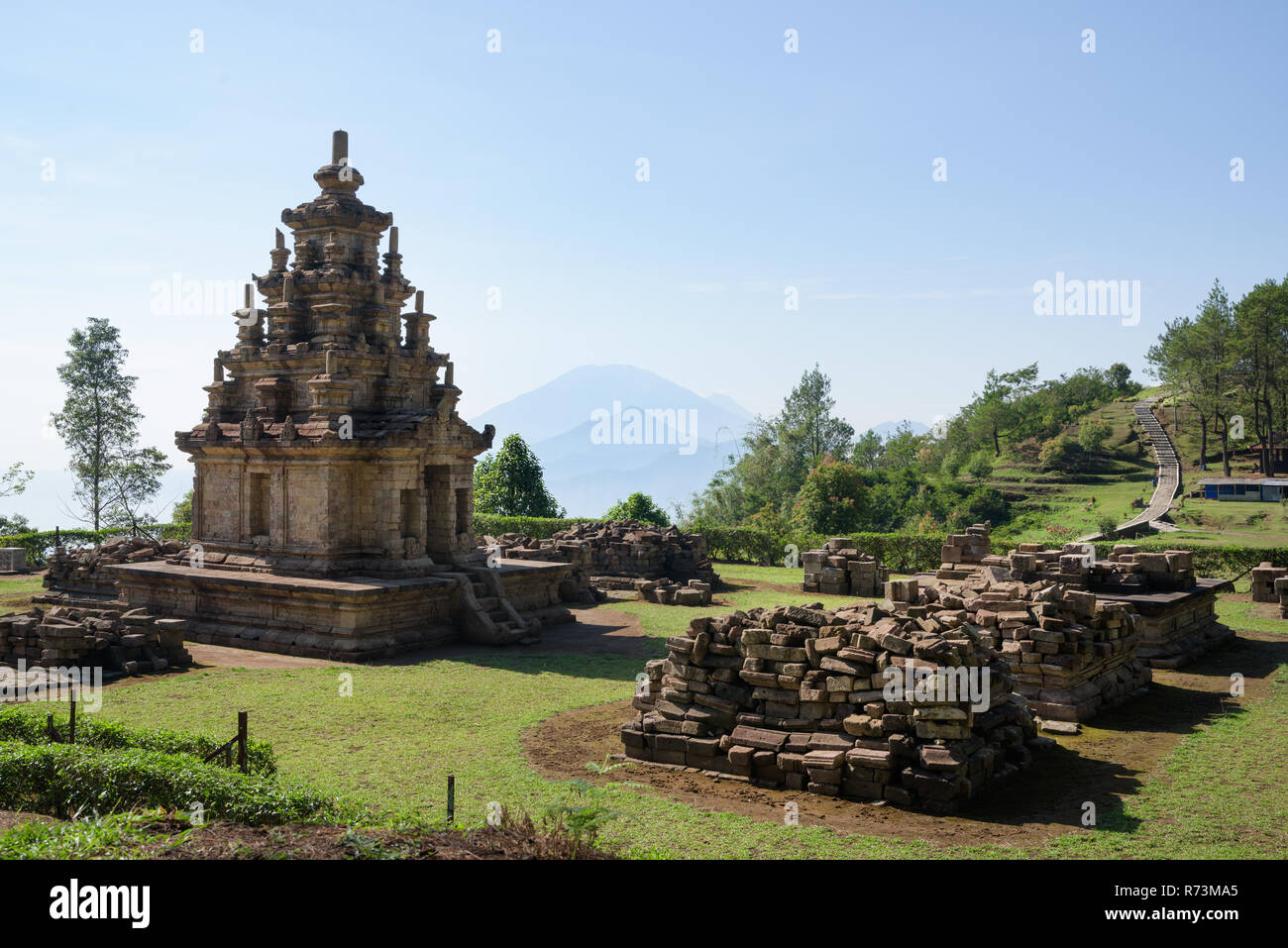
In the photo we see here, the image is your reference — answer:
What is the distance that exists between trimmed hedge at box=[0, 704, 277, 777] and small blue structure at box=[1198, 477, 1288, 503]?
48.6 metres

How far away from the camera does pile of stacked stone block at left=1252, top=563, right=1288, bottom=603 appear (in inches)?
919

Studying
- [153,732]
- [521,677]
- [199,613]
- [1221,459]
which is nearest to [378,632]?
[521,677]

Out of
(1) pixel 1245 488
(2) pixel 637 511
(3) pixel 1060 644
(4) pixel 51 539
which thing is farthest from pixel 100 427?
(1) pixel 1245 488

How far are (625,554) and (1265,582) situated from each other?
17406mm

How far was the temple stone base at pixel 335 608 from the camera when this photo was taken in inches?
682

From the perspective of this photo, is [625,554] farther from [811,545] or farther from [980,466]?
[980,466]

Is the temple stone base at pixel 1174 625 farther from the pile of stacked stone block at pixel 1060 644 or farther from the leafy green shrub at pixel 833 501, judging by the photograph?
the leafy green shrub at pixel 833 501

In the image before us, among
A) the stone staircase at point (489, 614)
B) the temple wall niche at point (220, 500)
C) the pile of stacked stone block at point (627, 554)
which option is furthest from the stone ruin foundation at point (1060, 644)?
the temple wall niche at point (220, 500)

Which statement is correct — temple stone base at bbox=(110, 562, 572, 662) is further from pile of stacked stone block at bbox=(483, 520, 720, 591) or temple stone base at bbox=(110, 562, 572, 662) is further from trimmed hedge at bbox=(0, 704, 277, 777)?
trimmed hedge at bbox=(0, 704, 277, 777)

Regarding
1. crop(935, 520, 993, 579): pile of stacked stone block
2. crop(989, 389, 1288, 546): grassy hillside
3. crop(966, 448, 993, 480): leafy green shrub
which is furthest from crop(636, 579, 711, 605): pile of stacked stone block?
crop(966, 448, 993, 480): leafy green shrub

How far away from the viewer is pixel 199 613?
19594 mm

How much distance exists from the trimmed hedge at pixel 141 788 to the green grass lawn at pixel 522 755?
1.35 m
